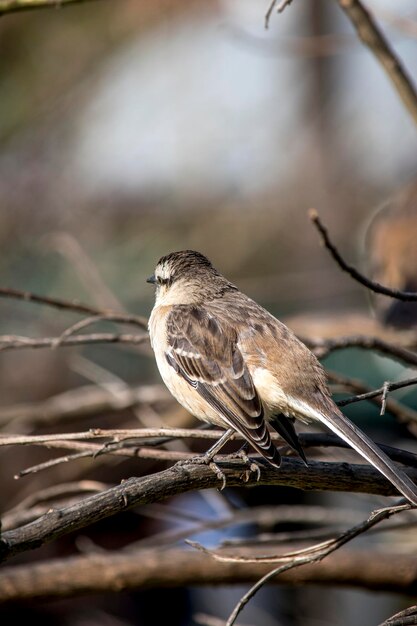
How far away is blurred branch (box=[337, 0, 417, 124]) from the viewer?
454 cm

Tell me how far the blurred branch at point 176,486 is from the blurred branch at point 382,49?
219cm

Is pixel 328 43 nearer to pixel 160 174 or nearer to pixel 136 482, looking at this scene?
pixel 136 482

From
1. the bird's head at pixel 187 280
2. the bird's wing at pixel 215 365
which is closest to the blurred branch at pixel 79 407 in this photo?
the bird's head at pixel 187 280

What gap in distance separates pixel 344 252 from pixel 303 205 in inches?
49.4

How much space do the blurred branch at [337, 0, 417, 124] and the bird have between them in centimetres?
138

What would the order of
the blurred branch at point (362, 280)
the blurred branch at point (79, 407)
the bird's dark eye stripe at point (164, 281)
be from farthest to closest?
the blurred branch at point (79, 407) < the bird's dark eye stripe at point (164, 281) < the blurred branch at point (362, 280)

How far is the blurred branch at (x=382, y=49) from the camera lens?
454 cm

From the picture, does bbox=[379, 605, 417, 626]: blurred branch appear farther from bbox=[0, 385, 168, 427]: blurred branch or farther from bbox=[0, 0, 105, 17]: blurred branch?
bbox=[0, 0, 105, 17]: blurred branch

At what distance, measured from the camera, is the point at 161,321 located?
4.42m

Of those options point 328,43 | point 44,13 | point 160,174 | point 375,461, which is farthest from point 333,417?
point 44,13

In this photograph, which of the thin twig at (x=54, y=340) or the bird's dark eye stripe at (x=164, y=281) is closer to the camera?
the thin twig at (x=54, y=340)

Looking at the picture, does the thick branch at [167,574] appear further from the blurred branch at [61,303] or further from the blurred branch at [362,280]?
the blurred branch at [362,280]

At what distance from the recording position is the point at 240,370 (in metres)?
3.98

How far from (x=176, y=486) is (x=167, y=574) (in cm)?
184
